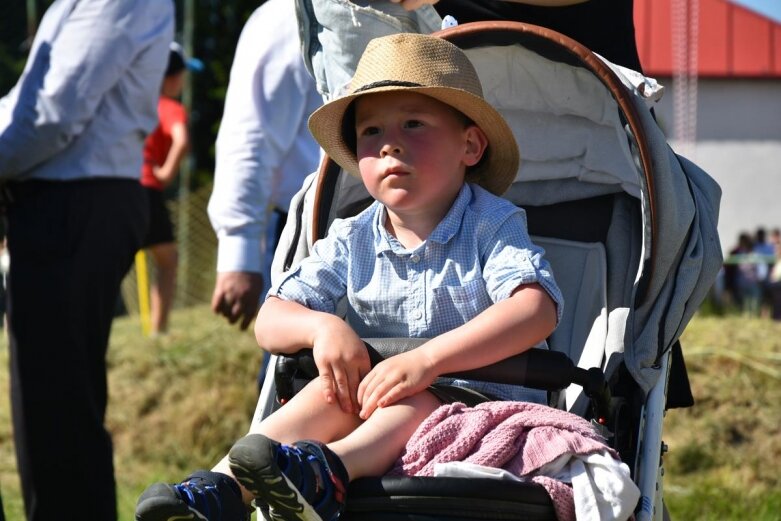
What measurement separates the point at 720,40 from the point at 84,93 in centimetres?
2303

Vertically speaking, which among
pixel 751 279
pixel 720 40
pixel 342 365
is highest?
pixel 342 365

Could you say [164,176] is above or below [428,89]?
below

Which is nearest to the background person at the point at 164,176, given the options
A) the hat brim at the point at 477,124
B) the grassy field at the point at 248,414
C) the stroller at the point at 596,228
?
the grassy field at the point at 248,414

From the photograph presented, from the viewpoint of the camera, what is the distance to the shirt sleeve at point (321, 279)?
3.16 metres

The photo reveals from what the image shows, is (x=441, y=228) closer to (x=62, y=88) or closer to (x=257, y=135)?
(x=257, y=135)

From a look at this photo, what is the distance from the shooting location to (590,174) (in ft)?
11.7

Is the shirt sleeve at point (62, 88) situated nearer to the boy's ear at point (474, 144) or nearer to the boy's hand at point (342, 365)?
the boy's ear at point (474, 144)

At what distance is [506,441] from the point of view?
266 cm

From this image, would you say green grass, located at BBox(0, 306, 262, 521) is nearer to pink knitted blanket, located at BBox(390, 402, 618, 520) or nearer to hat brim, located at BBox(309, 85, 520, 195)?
hat brim, located at BBox(309, 85, 520, 195)

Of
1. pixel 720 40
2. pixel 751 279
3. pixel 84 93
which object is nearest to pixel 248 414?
pixel 84 93

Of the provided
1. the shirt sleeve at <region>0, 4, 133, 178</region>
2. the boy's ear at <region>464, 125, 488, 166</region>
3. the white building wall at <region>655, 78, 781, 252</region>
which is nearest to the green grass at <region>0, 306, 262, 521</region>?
the shirt sleeve at <region>0, 4, 133, 178</region>

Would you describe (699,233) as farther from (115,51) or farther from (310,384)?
(115,51)

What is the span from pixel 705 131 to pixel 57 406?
22.2 m

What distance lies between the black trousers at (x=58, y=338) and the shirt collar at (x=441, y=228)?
1727 millimetres
